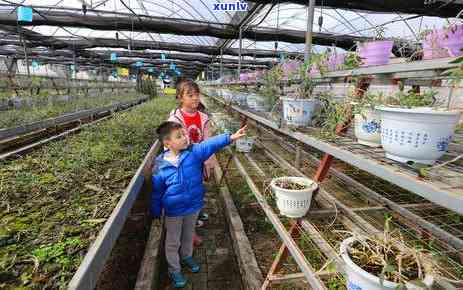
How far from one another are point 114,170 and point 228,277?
175 cm

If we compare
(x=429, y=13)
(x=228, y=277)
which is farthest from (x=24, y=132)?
(x=429, y=13)

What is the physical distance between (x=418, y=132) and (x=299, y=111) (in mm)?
1032

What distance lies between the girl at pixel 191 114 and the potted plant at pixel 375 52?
151 cm

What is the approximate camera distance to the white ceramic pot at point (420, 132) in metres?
0.96

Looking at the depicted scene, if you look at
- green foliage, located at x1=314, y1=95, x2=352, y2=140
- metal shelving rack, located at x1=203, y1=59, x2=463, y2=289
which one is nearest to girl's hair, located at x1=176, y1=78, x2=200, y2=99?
metal shelving rack, located at x1=203, y1=59, x2=463, y2=289

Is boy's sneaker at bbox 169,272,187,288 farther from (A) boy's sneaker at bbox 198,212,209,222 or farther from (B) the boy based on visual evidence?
(A) boy's sneaker at bbox 198,212,209,222

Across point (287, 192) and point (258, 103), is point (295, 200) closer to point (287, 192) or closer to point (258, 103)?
point (287, 192)

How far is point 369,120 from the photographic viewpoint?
1.39m

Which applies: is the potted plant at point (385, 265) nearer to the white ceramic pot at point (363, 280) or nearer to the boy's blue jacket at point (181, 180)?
the white ceramic pot at point (363, 280)

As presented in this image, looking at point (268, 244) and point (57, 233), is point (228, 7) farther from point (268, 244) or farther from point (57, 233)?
point (57, 233)

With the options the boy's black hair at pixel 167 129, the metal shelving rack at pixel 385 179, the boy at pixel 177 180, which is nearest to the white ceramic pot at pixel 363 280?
the metal shelving rack at pixel 385 179

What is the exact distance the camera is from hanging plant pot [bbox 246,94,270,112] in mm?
3189

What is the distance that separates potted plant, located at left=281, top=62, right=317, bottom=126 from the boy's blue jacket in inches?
22.0

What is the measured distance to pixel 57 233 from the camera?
1878 millimetres
